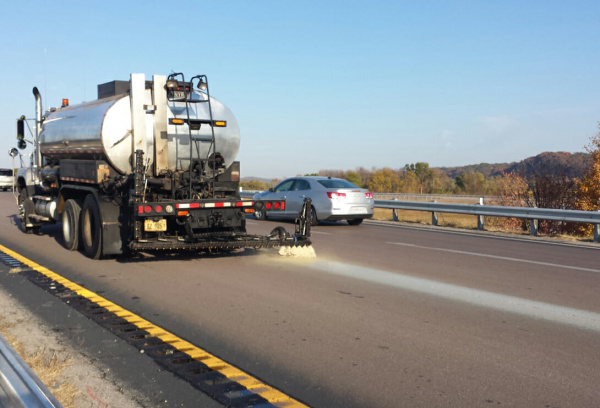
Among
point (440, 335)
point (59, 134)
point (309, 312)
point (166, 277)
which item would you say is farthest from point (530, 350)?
point (59, 134)

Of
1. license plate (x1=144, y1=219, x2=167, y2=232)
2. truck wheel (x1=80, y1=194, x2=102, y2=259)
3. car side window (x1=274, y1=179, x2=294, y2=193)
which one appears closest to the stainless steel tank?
truck wheel (x1=80, y1=194, x2=102, y2=259)

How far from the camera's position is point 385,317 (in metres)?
6.43

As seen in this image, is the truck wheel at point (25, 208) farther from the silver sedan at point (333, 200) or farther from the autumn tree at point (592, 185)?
the autumn tree at point (592, 185)

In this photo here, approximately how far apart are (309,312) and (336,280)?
1986 millimetres

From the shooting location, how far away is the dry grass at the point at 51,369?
412cm

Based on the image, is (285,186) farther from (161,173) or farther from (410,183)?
(410,183)

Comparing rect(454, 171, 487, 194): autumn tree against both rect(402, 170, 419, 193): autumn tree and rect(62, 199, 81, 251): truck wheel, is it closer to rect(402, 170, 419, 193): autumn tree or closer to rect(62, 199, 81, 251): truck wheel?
rect(402, 170, 419, 193): autumn tree

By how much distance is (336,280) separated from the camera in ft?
28.2

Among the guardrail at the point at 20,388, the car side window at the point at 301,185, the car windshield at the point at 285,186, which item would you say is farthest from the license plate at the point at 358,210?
the guardrail at the point at 20,388

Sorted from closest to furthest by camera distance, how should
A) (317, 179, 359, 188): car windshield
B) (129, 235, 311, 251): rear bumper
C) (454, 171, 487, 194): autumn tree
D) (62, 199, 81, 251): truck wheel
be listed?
1. (129, 235, 311, 251): rear bumper
2. (62, 199, 81, 251): truck wheel
3. (317, 179, 359, 188): car windshield
4. (454, 171, 487, 194): autumn tree

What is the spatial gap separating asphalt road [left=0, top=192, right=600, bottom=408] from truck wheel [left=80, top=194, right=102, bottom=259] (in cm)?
24

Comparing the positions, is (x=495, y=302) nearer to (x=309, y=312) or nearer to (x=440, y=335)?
(x=440, y=335)

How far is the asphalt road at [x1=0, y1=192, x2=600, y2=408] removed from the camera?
441cm

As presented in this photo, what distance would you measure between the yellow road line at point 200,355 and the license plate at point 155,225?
1.55 m
